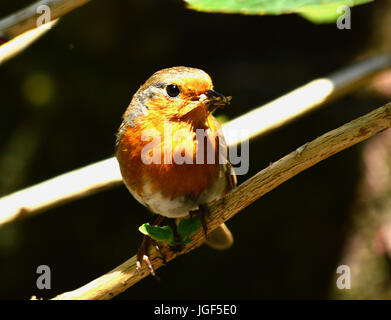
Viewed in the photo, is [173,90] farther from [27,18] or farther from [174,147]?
[27,18]

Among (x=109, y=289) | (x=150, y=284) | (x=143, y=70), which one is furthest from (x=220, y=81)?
(x=109, y=289)

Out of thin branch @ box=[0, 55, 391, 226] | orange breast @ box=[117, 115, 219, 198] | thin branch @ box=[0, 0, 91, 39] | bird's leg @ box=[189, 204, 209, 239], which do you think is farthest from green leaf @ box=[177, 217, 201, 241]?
thin branch @ box=[0, 0, 91, 39]

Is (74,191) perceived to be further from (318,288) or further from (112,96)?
(318,288)

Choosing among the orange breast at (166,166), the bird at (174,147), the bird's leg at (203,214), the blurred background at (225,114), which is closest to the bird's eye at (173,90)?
the bird at (174,147)

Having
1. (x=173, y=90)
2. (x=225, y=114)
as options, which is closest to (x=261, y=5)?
(x=173, y=90)

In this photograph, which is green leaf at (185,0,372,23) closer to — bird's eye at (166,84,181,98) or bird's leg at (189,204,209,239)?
bird's eye at (166,84,181,98)

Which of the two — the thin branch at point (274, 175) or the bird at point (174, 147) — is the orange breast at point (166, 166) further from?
the thin branch at point (274, 175)
